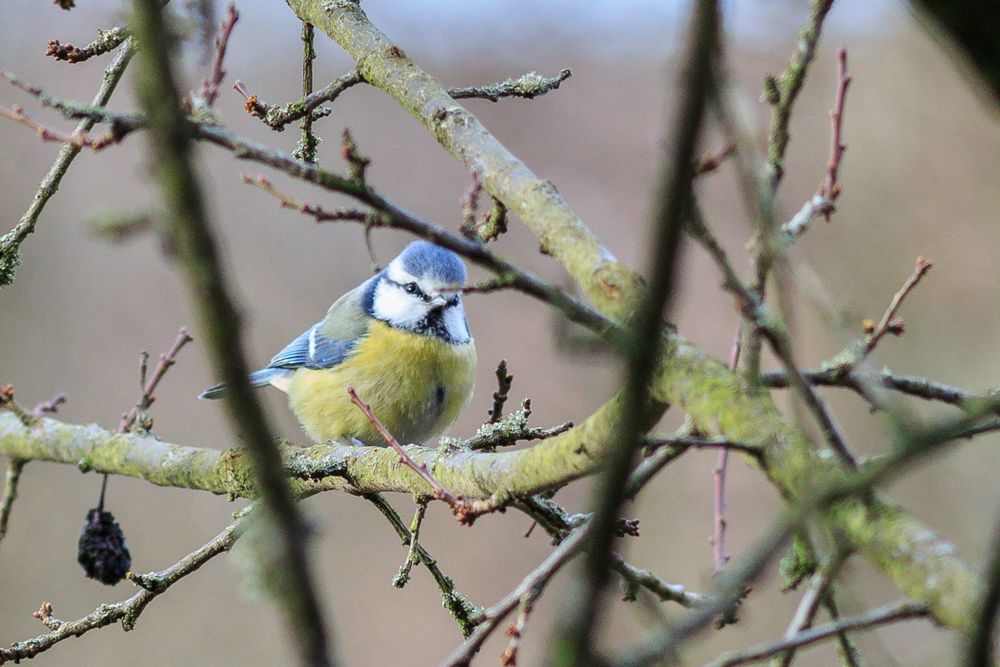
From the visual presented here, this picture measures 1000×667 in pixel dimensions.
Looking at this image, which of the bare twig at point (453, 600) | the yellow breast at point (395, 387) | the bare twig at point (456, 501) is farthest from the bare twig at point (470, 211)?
the yellow breast at point (395, 387)

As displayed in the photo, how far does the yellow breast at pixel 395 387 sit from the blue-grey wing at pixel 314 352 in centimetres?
3

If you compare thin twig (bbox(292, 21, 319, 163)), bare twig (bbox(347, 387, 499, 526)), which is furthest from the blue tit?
bare twig (bbox(347, 387, 499, 526))

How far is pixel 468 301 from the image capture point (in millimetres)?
4730

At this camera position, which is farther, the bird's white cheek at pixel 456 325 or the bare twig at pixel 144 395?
the bird's white cheek at pixel 456 325

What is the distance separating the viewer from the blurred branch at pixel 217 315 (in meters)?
0.48

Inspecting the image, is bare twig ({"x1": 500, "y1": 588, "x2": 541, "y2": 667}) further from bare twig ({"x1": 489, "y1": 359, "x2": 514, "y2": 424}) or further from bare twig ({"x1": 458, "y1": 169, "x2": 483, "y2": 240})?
bare twig ({"x1": 489, "y1": 359, "x2": 514, "y2": 424})

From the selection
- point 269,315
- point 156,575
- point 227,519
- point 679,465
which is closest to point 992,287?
point 679,465

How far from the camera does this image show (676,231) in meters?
0.47

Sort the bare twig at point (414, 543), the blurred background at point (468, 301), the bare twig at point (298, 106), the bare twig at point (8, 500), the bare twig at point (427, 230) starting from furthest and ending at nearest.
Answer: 1. the blurred background at point (468, 301)
2. the bare twig at point (8, 500)
3. the bare twig at point (298, 106)
4. the bare twig at point (414, 543)
5. the bare twig at point (427, 230)

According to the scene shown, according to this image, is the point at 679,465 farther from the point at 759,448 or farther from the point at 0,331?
the point at 759,448

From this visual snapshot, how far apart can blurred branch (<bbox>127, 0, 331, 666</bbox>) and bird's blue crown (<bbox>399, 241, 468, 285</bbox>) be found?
2.28 meters

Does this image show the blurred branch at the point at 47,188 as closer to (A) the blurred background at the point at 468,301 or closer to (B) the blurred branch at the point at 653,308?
(B) the blurred branch at the point at 653,308

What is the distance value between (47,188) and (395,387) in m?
1.15

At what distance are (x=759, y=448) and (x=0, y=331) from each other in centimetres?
462
